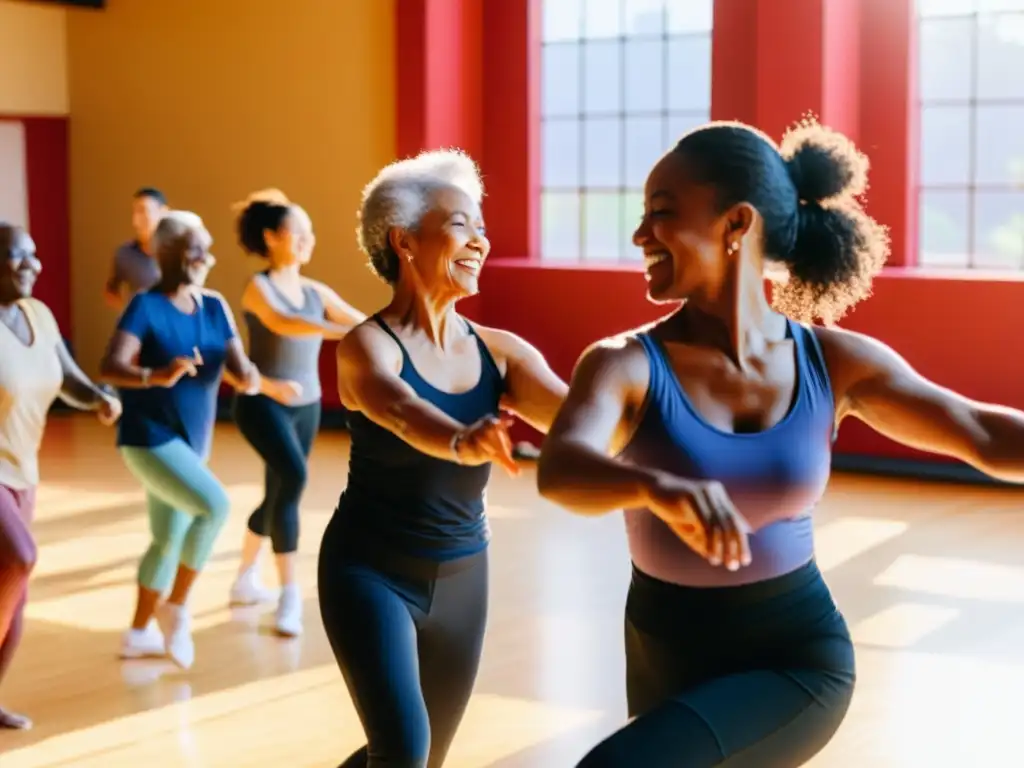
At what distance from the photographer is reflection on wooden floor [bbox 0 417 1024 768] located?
452 cm

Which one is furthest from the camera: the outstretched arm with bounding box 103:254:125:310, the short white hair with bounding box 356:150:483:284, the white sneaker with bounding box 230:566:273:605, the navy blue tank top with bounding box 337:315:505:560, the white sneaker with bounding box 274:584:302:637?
the outstretched arm with bounding box 103:254:125:310

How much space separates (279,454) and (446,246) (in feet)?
8.94

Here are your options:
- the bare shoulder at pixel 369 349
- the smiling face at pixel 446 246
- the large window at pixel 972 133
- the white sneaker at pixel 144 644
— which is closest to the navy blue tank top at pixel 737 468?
the bare shoulder at pixel 369 349

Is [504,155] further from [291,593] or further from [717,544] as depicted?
[717,544]

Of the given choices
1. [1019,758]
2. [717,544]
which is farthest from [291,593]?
[717,544]

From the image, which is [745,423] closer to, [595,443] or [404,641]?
[595,443]

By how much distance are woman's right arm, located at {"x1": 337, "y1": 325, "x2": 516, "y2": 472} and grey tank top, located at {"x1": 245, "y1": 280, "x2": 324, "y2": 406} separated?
2.88 meters

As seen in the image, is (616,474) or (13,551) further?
(13,551)

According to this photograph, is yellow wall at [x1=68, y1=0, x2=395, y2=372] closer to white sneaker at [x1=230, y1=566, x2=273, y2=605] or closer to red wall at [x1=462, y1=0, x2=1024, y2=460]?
red wall at [x1=462, y1=0, x2=1024, y2=460]

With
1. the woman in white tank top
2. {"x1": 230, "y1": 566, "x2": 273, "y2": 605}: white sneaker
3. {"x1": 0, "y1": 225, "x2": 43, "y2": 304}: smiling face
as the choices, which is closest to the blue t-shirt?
the woman in white tank top

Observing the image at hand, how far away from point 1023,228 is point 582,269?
2.54m

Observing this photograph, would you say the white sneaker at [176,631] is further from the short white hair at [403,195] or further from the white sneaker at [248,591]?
the short white hair at [403,195]

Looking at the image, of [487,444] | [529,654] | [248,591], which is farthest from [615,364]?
[248,591]

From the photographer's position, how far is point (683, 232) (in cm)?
222
